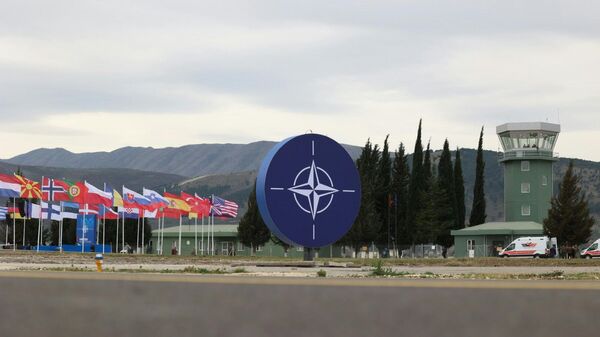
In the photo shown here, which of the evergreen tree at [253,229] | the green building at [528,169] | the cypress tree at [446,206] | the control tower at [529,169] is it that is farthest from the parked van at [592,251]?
the evergreen tree at [253,229]

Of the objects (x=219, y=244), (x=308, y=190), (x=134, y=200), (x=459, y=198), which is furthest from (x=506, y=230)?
(x=308, y=190)

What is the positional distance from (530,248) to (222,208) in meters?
34.9

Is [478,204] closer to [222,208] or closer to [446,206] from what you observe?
[446,206]

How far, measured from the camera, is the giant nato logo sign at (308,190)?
35438 millimetres

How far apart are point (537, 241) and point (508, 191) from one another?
68.5 ft

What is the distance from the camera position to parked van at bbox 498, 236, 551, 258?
252 feet

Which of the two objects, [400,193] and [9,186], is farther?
[400,193]

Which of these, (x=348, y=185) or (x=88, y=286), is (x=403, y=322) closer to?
(x=88, y=286)

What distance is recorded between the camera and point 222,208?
98.4 metres

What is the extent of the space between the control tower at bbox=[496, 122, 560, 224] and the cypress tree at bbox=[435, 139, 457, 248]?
5717 millimetres

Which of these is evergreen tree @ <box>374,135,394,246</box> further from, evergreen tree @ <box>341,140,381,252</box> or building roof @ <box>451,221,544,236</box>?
building roof @ <box>451,221,544,236</box>

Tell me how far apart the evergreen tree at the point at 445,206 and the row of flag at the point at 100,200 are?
73.8 feet

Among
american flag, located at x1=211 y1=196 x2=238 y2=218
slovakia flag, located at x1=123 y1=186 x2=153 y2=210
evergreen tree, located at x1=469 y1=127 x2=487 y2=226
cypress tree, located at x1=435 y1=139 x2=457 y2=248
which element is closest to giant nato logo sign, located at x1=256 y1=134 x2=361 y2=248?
slovakia flag, located at x1=123 y1=186 x2=153 y2=210

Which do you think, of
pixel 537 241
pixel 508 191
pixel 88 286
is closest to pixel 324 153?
pixel 88 286
